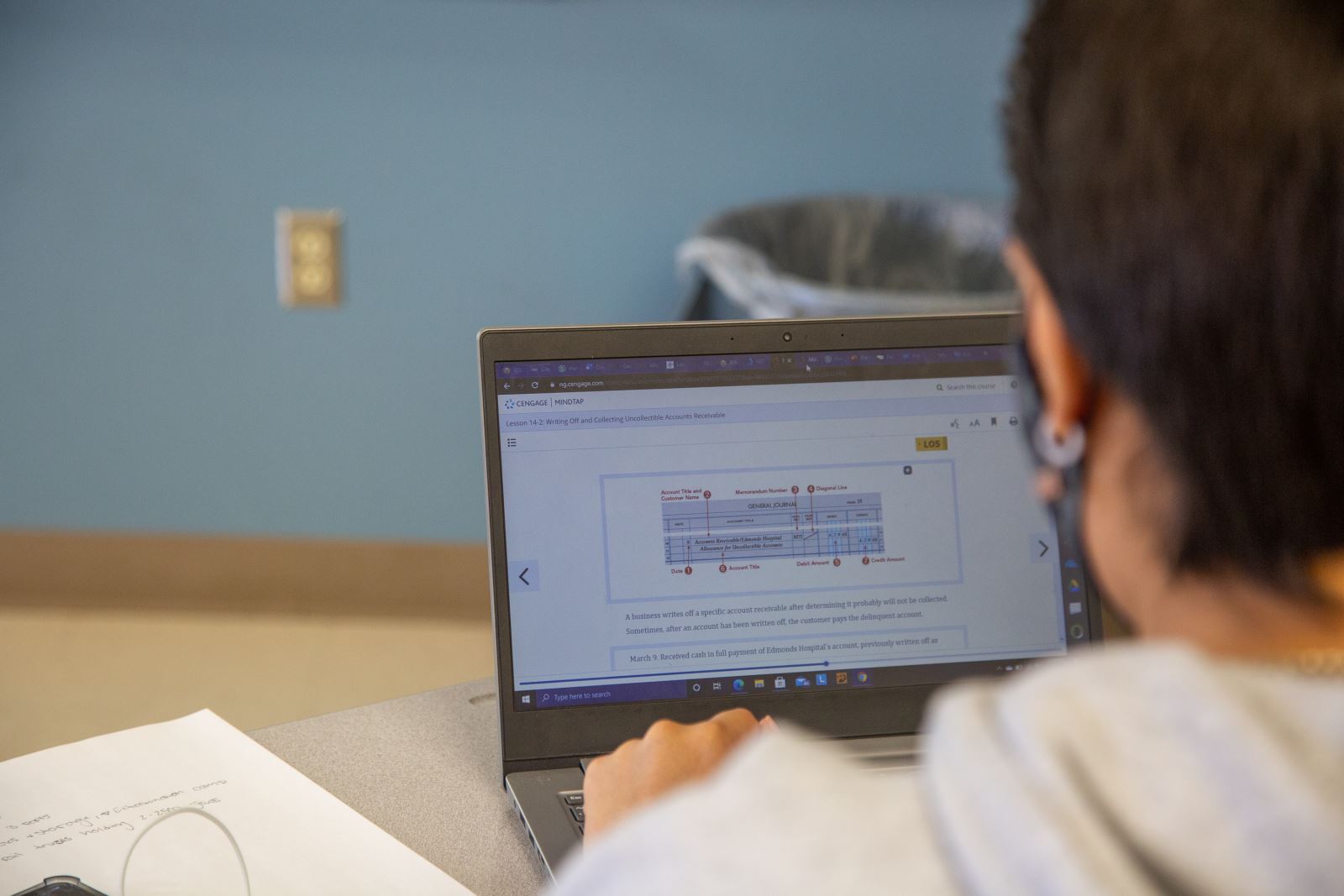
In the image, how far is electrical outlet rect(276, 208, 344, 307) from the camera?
2342 millimetres

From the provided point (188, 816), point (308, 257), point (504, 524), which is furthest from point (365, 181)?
point (188, 816)

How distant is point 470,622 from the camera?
2.50m

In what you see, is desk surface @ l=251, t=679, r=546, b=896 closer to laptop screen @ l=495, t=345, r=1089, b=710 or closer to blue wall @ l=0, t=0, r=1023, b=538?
laptop screen @ l=495, t=345, r=1089, b=710

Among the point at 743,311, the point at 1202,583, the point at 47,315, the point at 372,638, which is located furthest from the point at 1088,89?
the point at 47,315

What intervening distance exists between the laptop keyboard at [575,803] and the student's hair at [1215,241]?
1.42ft

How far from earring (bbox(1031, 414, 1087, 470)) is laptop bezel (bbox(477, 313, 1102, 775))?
1.31 ft

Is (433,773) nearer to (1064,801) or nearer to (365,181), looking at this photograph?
(1064,801)

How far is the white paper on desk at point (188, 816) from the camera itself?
25.6 inches

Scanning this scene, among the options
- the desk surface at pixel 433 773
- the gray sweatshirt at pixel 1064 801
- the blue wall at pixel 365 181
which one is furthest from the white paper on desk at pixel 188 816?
the blue wall at pixel 365 181

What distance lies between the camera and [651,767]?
2.18ft

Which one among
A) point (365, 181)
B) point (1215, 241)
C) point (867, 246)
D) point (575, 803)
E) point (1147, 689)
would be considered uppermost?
point (365, 181)

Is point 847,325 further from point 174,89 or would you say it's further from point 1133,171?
point 174,89

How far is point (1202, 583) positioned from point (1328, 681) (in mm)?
71

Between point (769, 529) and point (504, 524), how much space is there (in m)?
0.17
